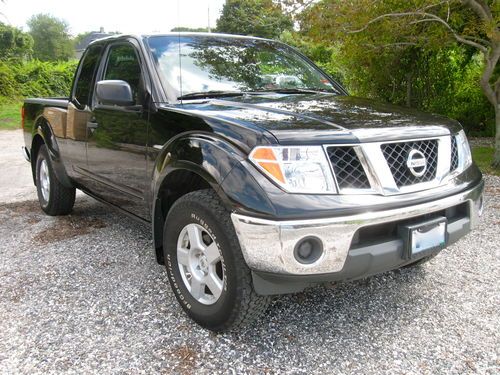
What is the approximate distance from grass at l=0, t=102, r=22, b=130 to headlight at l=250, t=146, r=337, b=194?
1598 centimetres

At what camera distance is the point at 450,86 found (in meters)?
10.3

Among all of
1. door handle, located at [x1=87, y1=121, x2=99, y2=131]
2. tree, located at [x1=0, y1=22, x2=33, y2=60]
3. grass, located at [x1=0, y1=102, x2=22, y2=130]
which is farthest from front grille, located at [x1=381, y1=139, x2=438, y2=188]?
tree, located at [x1=0, y1=22, x2=33, y2=60]

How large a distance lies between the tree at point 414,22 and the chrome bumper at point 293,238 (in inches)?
174

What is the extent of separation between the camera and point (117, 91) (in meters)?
3.09

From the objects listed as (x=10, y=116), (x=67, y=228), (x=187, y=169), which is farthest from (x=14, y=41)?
(x=187, y=169)

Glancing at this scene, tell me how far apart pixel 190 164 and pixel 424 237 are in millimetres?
1278

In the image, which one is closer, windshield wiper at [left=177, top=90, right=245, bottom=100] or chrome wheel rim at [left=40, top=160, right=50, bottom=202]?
windshield wiper at [left=177, top=90, right=245, bottom=100]

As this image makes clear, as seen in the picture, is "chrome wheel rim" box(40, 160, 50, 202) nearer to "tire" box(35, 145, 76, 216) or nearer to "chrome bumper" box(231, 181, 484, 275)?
"tire" box(35, 145, 76, 216)

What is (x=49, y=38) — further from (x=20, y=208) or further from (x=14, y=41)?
(x=20, y=208)

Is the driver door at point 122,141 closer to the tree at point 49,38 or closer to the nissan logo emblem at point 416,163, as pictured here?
the nissan logo emblem at point 416,163

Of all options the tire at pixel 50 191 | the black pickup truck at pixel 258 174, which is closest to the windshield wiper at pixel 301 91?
the black pickup truck at pixel 258 174

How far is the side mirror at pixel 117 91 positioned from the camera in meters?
3.08

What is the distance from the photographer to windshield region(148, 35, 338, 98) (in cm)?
322

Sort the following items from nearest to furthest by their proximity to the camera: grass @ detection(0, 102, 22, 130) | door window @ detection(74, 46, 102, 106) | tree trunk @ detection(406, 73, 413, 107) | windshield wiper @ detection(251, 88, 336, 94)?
1. windshield wiper @ detection(251, 88, 336, 94)
2. door window @ detection(74, 46, 102, 106)
3. tree trunk @ detection(406, 73, 413, 107)
4. grass @ detection(0, 102, 22, 130)
